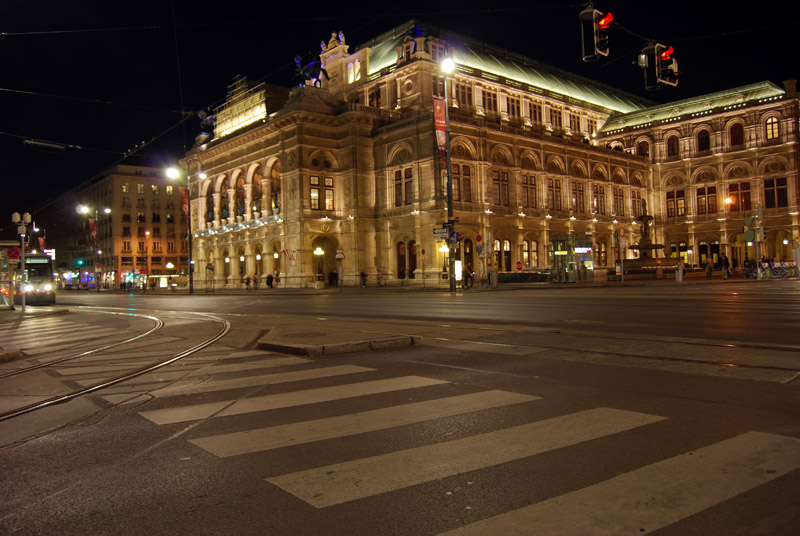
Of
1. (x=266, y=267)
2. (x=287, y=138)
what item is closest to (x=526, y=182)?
(x=287, y=138)

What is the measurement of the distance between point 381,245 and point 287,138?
532 inches

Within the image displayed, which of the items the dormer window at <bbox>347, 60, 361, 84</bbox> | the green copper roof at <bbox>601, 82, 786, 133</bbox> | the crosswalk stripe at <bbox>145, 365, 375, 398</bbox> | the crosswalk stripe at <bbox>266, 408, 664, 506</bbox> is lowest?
the crosswalk stripe at <bbox>266, 408, 664, 506</bbox>

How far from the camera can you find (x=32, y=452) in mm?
4613

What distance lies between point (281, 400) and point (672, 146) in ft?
249

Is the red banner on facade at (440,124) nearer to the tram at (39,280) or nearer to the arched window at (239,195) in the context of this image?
the tram at (39,280)

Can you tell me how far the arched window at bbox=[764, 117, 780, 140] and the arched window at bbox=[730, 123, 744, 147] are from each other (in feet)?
8.09

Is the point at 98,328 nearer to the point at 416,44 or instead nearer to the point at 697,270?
the point at 416,44

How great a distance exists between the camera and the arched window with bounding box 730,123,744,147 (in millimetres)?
66125

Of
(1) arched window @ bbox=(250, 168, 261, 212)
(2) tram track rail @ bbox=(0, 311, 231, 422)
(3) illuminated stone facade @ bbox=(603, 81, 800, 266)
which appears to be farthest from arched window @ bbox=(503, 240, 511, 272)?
(2) tram track rail @ bbox=(0, 311, 231, 422)

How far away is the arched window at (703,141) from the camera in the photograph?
6850 cm

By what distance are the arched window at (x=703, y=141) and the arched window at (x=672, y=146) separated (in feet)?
8.57

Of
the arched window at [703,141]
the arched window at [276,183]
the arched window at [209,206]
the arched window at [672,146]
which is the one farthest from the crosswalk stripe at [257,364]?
the arched window at [672,146]

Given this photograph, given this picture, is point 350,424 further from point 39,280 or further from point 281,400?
point 39,280

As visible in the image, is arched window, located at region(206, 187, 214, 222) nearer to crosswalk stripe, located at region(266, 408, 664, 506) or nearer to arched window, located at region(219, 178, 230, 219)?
arched window, located at region(219, 178, 230, 219)
